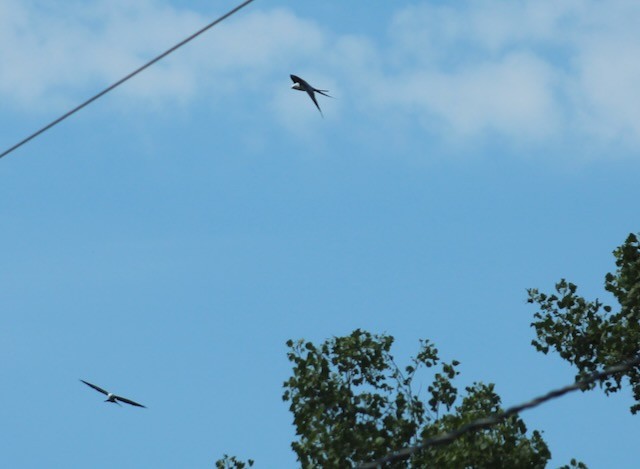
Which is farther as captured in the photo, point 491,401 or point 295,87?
point 491,401

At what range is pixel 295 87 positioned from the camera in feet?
61.1

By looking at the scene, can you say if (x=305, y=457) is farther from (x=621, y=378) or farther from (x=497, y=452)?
(x=621, y=378)

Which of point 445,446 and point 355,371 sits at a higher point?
point 355,371

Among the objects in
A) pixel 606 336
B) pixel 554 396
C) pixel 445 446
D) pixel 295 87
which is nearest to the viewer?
pixel 554 396

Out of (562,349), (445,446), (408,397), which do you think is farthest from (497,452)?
(562,349)

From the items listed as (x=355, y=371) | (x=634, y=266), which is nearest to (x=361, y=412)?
(x=355, y=371)

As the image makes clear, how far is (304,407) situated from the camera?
23422mm

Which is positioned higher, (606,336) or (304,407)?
(606,336)

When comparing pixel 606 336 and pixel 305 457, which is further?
pixel 606 336

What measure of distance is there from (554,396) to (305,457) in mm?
14974

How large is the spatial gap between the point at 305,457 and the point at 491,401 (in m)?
3.88

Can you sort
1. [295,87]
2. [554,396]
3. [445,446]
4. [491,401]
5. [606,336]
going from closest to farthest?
1. [554,396]
2. [295,87]
3. [445,446]
4. [491,401]
5. [606,336]

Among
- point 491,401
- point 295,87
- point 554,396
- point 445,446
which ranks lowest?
point 554,396

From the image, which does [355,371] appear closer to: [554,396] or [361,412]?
[361,412]
